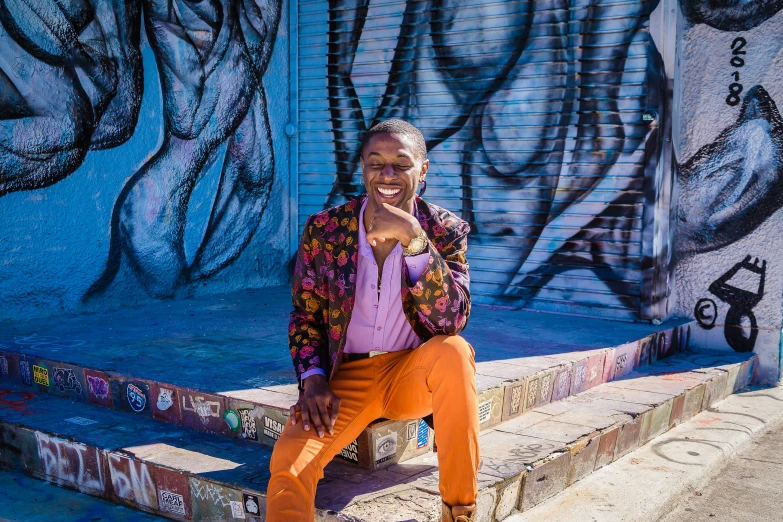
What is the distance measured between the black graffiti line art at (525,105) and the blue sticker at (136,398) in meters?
3.20

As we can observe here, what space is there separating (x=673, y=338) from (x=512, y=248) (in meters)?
1.41

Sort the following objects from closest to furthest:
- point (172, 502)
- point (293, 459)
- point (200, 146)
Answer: point (293, 459) → point (172, 502) → point (200, 146)

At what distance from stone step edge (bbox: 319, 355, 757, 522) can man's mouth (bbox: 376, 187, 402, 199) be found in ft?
3.59

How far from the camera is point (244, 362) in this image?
4.13 meters

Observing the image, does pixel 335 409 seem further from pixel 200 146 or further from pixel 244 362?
pixel 200 146

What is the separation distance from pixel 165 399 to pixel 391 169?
1750 millimetres

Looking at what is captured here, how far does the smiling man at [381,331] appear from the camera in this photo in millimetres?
2484

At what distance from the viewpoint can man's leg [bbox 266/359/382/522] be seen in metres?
2.35

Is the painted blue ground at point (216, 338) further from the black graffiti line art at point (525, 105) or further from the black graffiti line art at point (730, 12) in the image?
the black graffiti line art at point (730, 12)

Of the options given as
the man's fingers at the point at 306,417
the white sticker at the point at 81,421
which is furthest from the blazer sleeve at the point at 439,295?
the white sticker at the point at 81,421

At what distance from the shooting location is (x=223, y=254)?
6.60 m

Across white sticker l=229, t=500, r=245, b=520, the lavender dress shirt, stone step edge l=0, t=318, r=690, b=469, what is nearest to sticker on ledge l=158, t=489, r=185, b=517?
white sticker l=229, t=500, r=245, b=520

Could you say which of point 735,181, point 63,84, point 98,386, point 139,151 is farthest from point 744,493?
point 63,84

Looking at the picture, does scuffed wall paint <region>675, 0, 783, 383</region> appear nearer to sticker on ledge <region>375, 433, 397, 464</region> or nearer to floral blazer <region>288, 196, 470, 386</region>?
floral blazer <region>288, 196, 470, 386</region>
